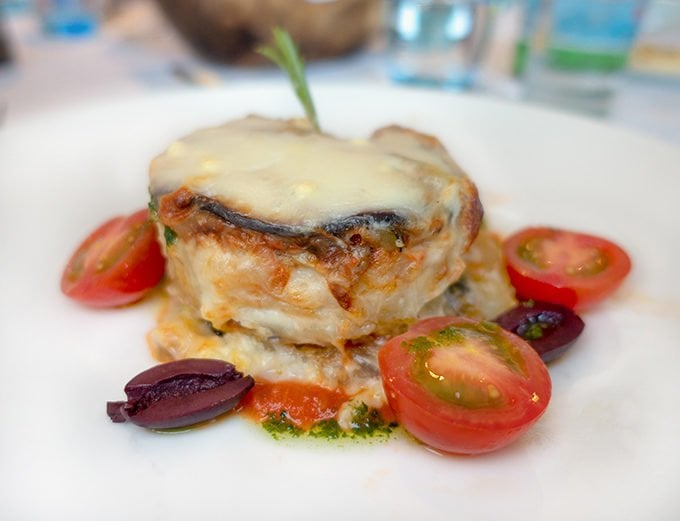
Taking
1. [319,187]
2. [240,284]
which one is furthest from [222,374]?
[319,187]

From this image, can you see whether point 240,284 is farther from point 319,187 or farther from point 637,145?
point 637,145

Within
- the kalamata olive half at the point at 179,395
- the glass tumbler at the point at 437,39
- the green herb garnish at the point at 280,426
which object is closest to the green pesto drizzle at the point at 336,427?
the green herb garnish at the point at 280,426

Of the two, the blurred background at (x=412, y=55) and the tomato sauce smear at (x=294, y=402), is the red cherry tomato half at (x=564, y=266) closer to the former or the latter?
the tomato sauce smear at (x=294, y=402)

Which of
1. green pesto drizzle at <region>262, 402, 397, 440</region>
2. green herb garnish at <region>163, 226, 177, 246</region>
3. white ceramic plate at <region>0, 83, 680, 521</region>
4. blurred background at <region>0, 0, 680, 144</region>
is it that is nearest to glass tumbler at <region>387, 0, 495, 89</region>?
blurred background at <region>0, 0, 680, 144</region>

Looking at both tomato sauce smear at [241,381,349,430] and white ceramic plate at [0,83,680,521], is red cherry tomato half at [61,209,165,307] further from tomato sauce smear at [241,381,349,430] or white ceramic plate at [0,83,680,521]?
tomato sauce smear at [241,381,349,430]

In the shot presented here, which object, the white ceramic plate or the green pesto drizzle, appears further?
the green pesto drizzle
